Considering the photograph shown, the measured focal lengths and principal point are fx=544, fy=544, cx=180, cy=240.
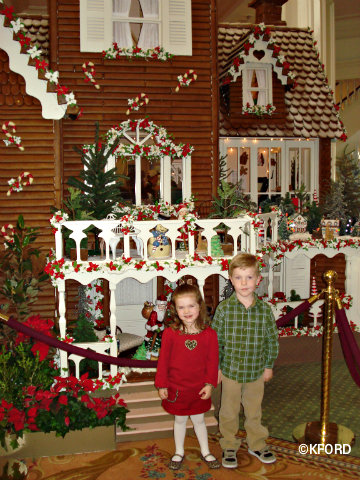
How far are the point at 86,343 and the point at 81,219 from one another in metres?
1.86

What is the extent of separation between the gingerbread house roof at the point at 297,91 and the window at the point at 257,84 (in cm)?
44

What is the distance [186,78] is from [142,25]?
1341 millimetres

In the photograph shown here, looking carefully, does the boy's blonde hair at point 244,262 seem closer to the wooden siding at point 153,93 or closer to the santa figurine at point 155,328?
the santa figurine at point 155,328

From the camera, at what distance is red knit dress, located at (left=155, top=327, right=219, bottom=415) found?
5309 millimetres

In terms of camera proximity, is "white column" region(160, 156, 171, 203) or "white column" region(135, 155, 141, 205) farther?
"white column" region(160, 156, 171, 203)

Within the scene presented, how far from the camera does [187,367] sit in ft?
17.4

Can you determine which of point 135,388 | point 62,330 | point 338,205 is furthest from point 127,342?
point 338,205

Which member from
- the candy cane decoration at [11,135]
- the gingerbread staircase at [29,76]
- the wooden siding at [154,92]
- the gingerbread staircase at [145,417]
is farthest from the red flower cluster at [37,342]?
the wooden siding at [154,92]

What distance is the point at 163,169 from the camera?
10.6 m

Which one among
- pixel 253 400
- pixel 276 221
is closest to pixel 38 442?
pixel 253 400

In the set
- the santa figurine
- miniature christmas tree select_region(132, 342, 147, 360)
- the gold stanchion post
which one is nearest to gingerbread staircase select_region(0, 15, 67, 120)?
the santa figurine

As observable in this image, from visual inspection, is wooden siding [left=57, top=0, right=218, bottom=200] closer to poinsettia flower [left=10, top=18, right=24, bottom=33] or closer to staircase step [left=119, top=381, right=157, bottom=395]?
poinsettia flower [left=10, top=18, right=24, bottom=33]

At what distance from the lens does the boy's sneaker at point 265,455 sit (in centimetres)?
576

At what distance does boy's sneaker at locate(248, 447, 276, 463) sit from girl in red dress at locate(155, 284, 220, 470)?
918 millimetres
